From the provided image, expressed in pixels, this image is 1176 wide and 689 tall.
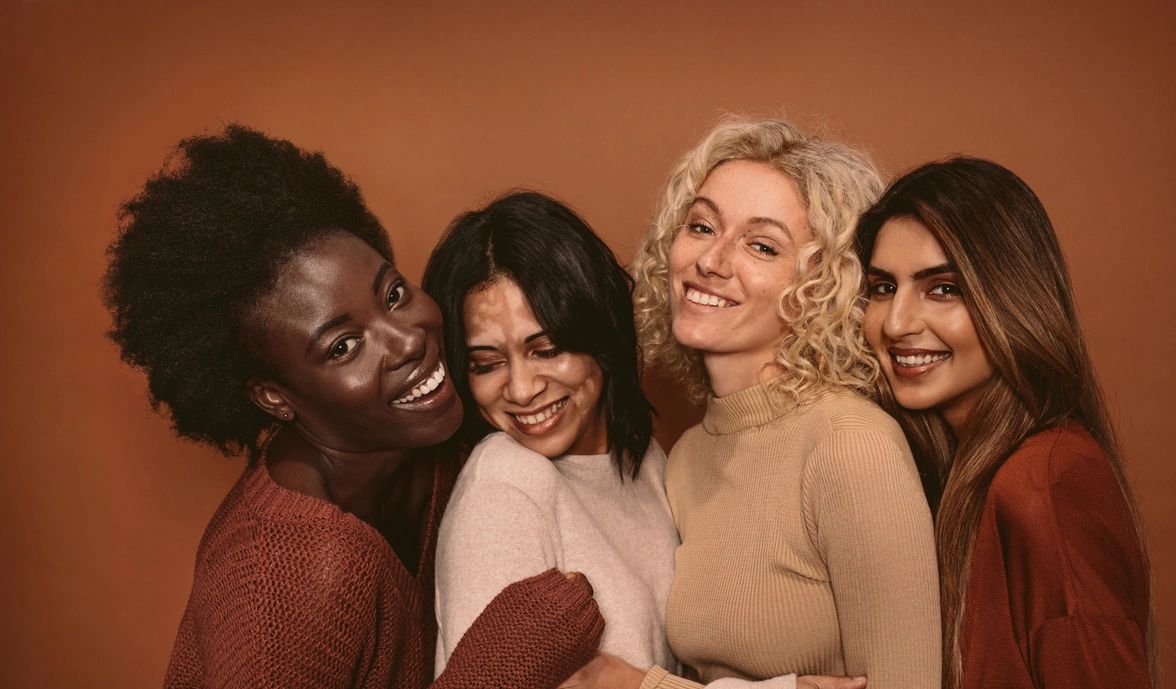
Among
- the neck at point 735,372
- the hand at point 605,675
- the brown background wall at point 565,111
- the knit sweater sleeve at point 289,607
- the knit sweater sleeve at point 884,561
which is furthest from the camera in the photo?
the brown background wall at point 565,111

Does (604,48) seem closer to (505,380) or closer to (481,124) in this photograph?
(481,124)

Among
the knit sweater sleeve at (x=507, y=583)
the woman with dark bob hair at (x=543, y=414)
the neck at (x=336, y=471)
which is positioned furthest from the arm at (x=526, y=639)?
the neck at (x=336, y=471)

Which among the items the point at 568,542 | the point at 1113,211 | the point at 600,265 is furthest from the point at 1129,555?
the point at 1113,211

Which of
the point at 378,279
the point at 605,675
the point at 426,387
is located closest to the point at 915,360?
the point at 605,675

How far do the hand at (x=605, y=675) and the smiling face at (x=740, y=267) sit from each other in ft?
2.38

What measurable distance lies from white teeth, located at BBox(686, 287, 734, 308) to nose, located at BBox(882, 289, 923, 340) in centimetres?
37

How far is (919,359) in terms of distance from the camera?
194 centimetres

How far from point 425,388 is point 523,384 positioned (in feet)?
0.81

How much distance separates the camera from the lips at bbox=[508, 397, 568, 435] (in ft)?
6.82

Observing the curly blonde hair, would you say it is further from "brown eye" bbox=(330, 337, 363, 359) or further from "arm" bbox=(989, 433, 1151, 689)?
"brown eye" bbox=(330, 337, 363, 359)

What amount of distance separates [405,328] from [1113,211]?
7.77 feet

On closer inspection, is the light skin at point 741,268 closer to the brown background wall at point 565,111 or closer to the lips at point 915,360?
the lips at point 915,360

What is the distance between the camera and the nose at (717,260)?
2029mm

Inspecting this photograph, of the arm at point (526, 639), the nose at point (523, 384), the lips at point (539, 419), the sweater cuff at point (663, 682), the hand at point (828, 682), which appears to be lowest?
the sweater cuff at point (663, 682)
